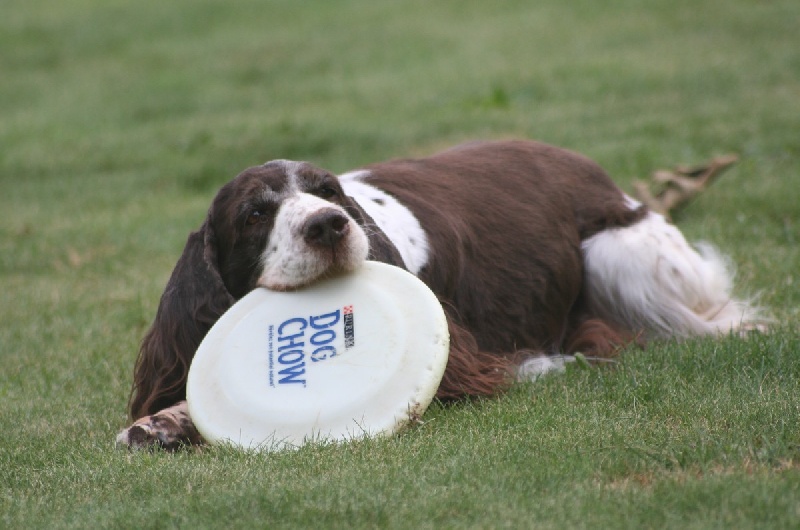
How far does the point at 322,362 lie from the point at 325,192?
77cm

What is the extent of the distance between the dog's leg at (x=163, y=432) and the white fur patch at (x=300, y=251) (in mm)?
653

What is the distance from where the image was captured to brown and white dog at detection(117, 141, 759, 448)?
4984 millimetres

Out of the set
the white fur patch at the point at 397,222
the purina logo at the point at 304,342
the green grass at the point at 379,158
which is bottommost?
the green grass at the point at 379,158

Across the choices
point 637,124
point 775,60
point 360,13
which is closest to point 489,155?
point 637,124

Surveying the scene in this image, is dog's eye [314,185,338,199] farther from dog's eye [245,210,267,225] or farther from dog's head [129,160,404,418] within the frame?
dog's eye [245,210,267,225]

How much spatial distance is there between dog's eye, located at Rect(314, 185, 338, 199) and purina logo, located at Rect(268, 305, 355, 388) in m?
0.53

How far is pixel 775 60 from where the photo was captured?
559 inches

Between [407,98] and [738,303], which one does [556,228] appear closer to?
[738,303]

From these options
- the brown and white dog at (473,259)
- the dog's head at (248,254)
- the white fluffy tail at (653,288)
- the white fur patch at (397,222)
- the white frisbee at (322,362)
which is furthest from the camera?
the white fluffy tail at (653,288)

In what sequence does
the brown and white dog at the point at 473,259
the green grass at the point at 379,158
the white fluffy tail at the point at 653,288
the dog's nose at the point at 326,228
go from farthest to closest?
the white fluffy tail at the point at 653,288, the brown and white dog at the point at 473,259, the dog's nose at the point at 326,228, the green grass at the point at 379,158

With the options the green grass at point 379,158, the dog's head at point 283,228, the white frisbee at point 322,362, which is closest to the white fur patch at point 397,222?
the dog's head at point 283,228

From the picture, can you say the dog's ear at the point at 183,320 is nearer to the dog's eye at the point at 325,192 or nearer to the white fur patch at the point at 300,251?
the white fur patch at the point at 300,251

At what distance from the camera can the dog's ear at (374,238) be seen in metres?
5.18

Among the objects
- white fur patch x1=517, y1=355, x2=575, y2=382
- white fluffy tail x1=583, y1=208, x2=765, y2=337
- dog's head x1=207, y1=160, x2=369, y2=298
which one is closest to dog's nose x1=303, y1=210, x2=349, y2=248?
dog's head x1=207, y1=160, x2=369, y2=298
